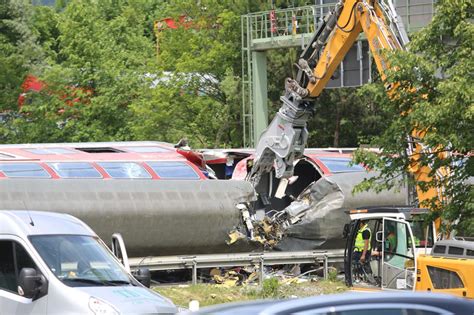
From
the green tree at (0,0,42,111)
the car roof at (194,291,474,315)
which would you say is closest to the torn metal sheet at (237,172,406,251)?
the car roof at (194,291,474,315)

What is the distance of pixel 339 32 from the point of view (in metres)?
22.6

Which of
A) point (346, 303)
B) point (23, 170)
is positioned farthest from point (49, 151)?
point (346, 303)

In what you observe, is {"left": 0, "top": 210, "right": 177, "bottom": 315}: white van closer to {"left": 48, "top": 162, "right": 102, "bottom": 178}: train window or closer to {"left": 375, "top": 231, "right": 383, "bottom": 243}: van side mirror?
{"left": 375, "top": 231, "right": 383, "bottom": 243}: van side mirror

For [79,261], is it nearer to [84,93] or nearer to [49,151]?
[49,151]

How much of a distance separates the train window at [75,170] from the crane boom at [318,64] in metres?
4.38

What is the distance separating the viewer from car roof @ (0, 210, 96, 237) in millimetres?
12094

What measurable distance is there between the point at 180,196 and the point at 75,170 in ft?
7.56

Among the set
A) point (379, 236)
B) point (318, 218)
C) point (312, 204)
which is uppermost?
point (379, 236)

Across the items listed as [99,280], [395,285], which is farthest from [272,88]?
[99,280]

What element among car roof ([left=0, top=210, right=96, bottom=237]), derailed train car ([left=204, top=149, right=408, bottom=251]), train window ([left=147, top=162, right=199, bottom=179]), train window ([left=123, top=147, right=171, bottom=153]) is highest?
car roof ([left=0, top=210, right=96, bottom=237])

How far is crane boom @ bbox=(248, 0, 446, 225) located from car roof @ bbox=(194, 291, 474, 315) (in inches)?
503

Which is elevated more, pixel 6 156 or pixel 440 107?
pixel 440 107

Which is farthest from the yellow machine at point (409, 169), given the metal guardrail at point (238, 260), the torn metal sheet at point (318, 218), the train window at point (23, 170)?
the train window at point (23, 170)

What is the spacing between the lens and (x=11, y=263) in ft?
39.2
